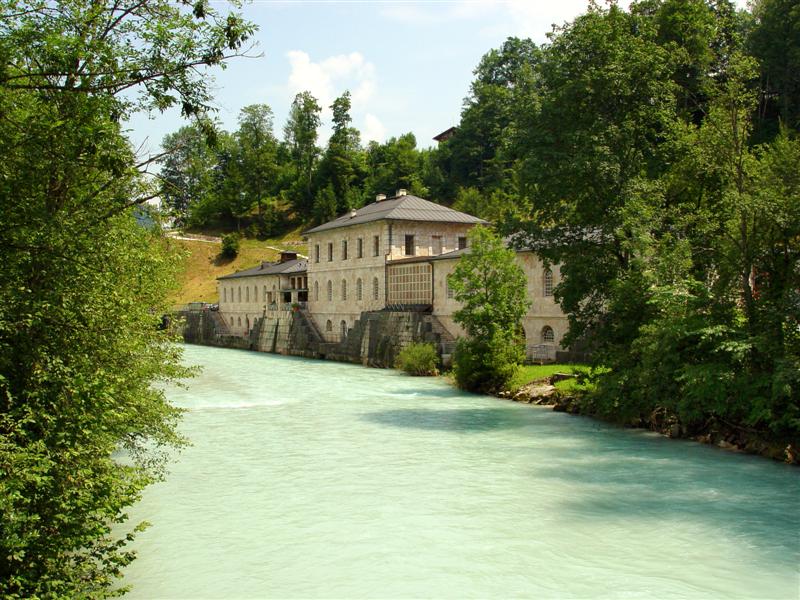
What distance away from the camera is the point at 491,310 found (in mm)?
24062

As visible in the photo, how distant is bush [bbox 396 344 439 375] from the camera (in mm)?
31344

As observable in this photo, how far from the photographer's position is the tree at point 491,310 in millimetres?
24312

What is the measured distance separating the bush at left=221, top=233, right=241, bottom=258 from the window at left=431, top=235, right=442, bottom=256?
129 feet

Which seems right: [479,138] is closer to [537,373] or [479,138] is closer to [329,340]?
[329,340]

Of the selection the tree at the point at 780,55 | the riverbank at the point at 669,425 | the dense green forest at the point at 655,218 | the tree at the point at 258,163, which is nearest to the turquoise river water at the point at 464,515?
the riverbank at the point at 669,425

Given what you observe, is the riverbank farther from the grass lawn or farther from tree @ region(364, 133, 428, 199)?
tree @ region(364, 133, 428, 199)

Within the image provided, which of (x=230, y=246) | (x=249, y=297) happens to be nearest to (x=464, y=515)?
(x=249, y=297)

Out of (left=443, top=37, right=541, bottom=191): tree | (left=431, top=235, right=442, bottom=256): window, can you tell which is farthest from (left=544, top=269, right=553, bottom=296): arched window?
(left=443, top=37, right=541, bottom=191): tree

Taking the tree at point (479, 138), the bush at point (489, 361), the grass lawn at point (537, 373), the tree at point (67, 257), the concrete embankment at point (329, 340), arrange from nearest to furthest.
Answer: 1. the tree at point (67, 257)
2. the grass lawn at point (537, 373)
3. the bush at point (489, 361)
4. the concrete embankment at point (329, 340)
5. the tree at point (479, 138)

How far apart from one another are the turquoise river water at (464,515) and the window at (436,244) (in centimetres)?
2393

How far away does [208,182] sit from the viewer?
8.01 meters

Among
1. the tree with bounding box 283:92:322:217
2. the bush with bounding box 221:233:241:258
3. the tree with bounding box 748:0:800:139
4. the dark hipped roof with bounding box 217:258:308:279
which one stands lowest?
the dark hipped roof with bounding box 217:258:308:279

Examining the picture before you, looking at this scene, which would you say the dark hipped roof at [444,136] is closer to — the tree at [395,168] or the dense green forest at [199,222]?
the tree at [395,168]

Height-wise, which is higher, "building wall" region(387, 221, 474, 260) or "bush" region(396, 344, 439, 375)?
"building wall" region(387, 221, 474, 260)
